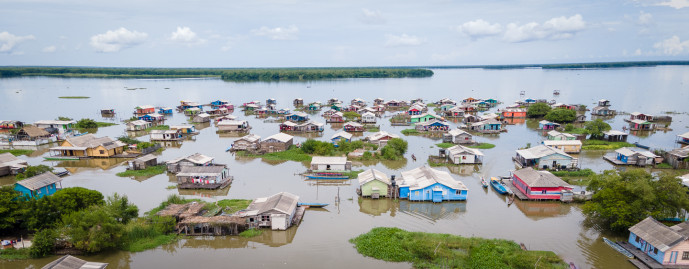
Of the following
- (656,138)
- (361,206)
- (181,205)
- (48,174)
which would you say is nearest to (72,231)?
(181,205)

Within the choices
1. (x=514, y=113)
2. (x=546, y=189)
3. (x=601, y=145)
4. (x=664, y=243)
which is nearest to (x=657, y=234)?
(x=664, y=243)

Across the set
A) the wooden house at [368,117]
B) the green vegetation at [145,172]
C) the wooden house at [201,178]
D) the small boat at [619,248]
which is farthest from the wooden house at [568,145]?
the green vegetation at [145,172]

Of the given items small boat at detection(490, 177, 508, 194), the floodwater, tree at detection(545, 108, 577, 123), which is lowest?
the floodwater

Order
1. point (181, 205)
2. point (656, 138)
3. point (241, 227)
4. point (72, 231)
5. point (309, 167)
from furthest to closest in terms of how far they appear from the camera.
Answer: point (656, 138) → point (309, 167) → point (181, 205) → point (241, 227) → point (72, 231)

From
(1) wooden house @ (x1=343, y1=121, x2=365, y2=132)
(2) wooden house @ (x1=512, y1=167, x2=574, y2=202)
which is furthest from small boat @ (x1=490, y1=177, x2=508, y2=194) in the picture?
(1) wooden house @ (x1=343, y1=121, x2=365, y2=132)

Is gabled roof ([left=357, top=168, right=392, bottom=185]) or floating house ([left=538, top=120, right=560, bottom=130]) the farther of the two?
floating house ([left=538, top=120, right=560, bottom=130])

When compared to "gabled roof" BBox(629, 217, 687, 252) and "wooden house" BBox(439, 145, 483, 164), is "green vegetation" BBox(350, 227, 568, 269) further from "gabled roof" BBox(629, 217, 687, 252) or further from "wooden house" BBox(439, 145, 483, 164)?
"wooden house" BBox(439, 145, 483, 164)

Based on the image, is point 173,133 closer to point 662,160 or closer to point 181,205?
point 181,205
